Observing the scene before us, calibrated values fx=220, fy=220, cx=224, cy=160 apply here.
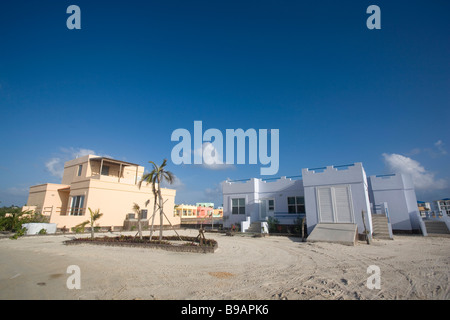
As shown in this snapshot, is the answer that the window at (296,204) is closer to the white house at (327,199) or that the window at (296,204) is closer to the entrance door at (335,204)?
the white house at (327,199)

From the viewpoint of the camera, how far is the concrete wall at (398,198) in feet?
62.6

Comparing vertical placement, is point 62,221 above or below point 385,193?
below

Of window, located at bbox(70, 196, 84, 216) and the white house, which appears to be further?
window, located at bbox(70, 196, 84, 216)

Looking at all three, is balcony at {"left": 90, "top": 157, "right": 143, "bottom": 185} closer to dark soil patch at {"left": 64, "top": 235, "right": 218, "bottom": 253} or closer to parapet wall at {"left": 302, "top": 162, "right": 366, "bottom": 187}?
dark soil patch at {"left": 64, "top": 235, "right": 218, "bottom": 253}

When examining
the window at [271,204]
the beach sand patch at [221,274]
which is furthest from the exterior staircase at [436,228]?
the beach sand patch at [221,274]

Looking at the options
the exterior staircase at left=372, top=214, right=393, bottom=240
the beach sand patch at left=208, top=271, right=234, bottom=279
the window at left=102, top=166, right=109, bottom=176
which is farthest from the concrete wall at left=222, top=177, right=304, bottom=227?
the beach sand patch at left=208, top=271, right=234, bottom=279

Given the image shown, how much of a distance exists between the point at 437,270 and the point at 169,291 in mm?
8221

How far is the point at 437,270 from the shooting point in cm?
696

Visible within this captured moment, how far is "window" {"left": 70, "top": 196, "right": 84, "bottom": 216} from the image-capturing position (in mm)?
21225

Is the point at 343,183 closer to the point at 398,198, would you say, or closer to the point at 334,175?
the point at 334,175

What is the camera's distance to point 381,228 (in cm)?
1647

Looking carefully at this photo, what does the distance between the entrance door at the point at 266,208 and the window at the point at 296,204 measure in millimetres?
1755
